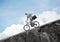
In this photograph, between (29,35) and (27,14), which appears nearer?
(29,35)

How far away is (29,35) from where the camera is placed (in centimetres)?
950

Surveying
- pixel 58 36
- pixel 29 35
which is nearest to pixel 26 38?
pixel 29 35

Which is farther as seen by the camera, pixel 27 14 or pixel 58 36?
pixel 27 14

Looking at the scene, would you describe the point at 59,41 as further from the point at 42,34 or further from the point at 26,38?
the point at 26,38

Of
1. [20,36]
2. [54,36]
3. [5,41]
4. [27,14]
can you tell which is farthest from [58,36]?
[27,14]

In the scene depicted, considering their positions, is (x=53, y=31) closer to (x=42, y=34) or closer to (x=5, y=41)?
(x=42, y=34)

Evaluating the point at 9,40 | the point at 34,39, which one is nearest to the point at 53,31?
the point at 34,39

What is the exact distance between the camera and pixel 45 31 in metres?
9.66

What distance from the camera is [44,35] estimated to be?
365 inches

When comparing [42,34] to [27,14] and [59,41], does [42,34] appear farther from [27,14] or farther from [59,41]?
[27,14]

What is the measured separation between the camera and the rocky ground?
30.2 ft

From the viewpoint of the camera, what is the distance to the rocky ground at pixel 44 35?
922cm

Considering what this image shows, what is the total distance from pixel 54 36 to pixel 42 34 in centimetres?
52

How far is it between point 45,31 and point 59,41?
0.79 meters
